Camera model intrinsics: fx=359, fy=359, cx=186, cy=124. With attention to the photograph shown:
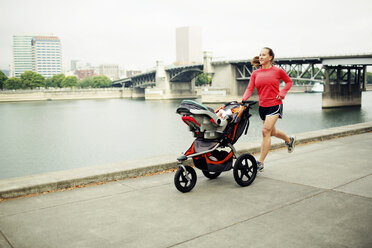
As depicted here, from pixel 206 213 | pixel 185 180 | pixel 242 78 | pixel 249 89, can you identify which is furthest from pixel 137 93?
pixel 206 213

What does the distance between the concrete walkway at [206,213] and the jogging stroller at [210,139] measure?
197 mm

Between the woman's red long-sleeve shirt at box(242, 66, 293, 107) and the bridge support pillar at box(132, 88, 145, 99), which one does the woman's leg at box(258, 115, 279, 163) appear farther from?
the bridge support pillar at box(132, 88, 145, 99)

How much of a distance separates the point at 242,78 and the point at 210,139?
6391 centimetres

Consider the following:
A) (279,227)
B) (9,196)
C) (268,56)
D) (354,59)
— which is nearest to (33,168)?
(9,196)

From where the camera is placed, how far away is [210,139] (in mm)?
4707

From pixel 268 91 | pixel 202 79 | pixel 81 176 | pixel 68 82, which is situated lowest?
pixel 81 176

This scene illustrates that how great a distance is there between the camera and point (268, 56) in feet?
16.9

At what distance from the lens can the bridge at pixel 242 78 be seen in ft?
173

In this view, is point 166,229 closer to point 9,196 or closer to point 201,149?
point 201,149

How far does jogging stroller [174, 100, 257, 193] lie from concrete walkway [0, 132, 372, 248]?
197 mm

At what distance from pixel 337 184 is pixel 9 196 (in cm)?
406

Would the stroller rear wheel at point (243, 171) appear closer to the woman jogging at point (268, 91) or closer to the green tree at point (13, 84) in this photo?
the woman jogging at point (268, 91)

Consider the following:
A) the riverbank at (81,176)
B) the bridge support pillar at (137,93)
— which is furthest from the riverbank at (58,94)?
the riverbank at (81,176)

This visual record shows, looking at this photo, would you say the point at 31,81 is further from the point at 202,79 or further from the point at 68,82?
the point at 202,79
